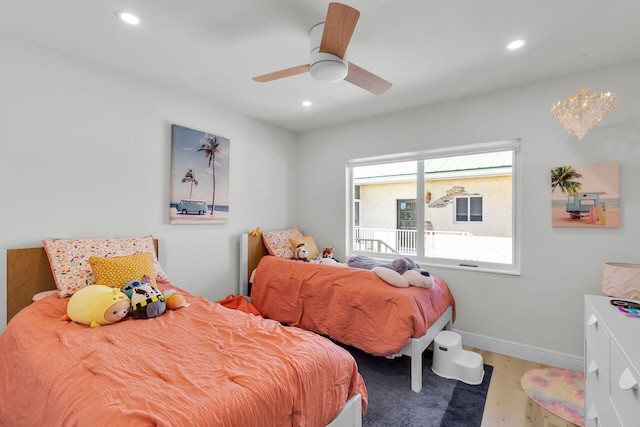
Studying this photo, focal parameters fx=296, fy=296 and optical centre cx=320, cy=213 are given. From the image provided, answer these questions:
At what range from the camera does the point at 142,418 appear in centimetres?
92

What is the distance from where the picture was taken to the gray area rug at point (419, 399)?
1.89m

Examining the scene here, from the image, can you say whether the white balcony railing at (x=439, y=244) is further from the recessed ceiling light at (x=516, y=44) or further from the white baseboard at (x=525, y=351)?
the recessed ceiling light at (x=516, y=44)

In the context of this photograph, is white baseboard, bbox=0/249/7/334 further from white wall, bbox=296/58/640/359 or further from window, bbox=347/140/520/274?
white wall, bbox=296/58/640/359

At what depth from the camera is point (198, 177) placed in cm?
304

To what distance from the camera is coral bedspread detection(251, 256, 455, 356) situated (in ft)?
7.30

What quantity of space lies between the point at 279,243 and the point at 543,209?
2.73 meters

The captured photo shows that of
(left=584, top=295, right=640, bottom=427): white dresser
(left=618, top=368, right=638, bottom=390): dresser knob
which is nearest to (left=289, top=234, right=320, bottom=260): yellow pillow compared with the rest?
(left=584, top=295, right=640, bottom=427): white dresser

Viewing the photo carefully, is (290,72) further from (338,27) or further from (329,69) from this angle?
(338,27)

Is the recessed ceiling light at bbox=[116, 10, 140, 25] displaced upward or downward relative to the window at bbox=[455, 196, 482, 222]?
upward

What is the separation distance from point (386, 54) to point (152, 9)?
156 cm

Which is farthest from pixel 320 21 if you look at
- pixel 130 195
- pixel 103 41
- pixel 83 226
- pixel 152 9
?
pixel 83 226

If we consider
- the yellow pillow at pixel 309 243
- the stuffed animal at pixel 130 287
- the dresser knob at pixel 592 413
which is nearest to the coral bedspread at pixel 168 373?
the stuffed animal at pixel 130 287

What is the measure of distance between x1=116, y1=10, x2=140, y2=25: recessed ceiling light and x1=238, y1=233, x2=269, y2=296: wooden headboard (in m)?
2.16

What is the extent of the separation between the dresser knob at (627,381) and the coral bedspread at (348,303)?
1181 millimetres
